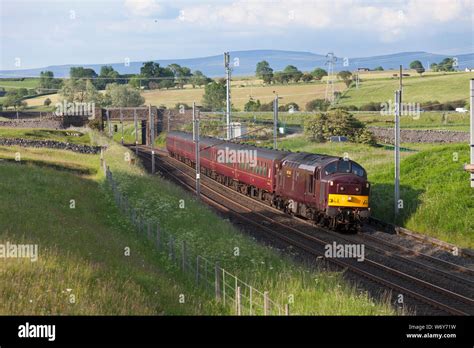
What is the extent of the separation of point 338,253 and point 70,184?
67.6ft

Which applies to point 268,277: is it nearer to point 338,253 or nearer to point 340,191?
point 338,253

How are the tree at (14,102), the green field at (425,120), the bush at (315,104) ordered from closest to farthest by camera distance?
the green field at (425,120) < the bush at (315,104) < the tree at (14,102)

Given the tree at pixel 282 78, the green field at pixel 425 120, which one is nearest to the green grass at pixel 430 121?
the green field at pixel 425 120

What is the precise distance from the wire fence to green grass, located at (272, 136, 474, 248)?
42.8 feet

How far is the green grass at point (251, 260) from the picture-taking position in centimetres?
1902

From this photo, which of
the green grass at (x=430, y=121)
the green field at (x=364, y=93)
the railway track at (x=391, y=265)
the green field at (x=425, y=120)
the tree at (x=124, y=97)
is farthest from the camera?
the tree at (x=124, y=97)

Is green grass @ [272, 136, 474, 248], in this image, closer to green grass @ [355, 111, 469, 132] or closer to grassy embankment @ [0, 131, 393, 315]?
grassy embankment @ [0, 131, 393, 315]

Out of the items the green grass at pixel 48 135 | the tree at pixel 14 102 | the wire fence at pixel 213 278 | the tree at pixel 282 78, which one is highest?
the tree at pixel 282 78

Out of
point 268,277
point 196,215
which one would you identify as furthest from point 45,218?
point 268,277

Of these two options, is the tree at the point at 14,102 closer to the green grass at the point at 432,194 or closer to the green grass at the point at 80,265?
the green grass at the point at 432,194

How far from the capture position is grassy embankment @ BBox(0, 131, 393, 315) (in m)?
16.7

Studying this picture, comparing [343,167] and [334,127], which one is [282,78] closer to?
[334,127]

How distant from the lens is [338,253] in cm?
3091

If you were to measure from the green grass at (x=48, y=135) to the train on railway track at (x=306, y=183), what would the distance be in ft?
128
